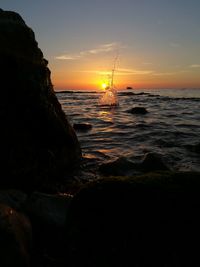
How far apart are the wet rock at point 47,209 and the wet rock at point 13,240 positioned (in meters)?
0.69

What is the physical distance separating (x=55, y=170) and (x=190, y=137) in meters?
7.54

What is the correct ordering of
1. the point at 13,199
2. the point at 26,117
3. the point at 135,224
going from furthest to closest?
the point at 26,117
the point at 13,199
the point at 135,224

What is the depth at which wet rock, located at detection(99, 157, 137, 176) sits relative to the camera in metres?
7.88

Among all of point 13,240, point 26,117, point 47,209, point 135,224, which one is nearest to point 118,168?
point 26,117

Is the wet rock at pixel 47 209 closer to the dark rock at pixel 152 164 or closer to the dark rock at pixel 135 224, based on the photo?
the dark rock at pixel 135 224

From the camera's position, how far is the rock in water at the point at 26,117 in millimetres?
6105

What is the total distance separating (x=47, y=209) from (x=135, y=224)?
1.70 metres

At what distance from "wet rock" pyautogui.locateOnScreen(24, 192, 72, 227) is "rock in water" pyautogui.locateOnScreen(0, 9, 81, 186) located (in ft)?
5.21

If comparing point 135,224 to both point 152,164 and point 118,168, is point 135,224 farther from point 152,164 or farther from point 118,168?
point 152,164

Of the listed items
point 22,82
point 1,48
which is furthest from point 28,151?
point 1,48

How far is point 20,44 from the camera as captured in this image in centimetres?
712

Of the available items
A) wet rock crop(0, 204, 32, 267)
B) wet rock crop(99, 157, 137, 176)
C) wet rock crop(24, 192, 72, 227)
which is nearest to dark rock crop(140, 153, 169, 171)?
wet rock crop(99, 157, 137, 176)

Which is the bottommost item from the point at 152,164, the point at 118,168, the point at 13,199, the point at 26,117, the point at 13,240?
the point at 118,168

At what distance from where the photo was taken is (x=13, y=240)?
124 inches
